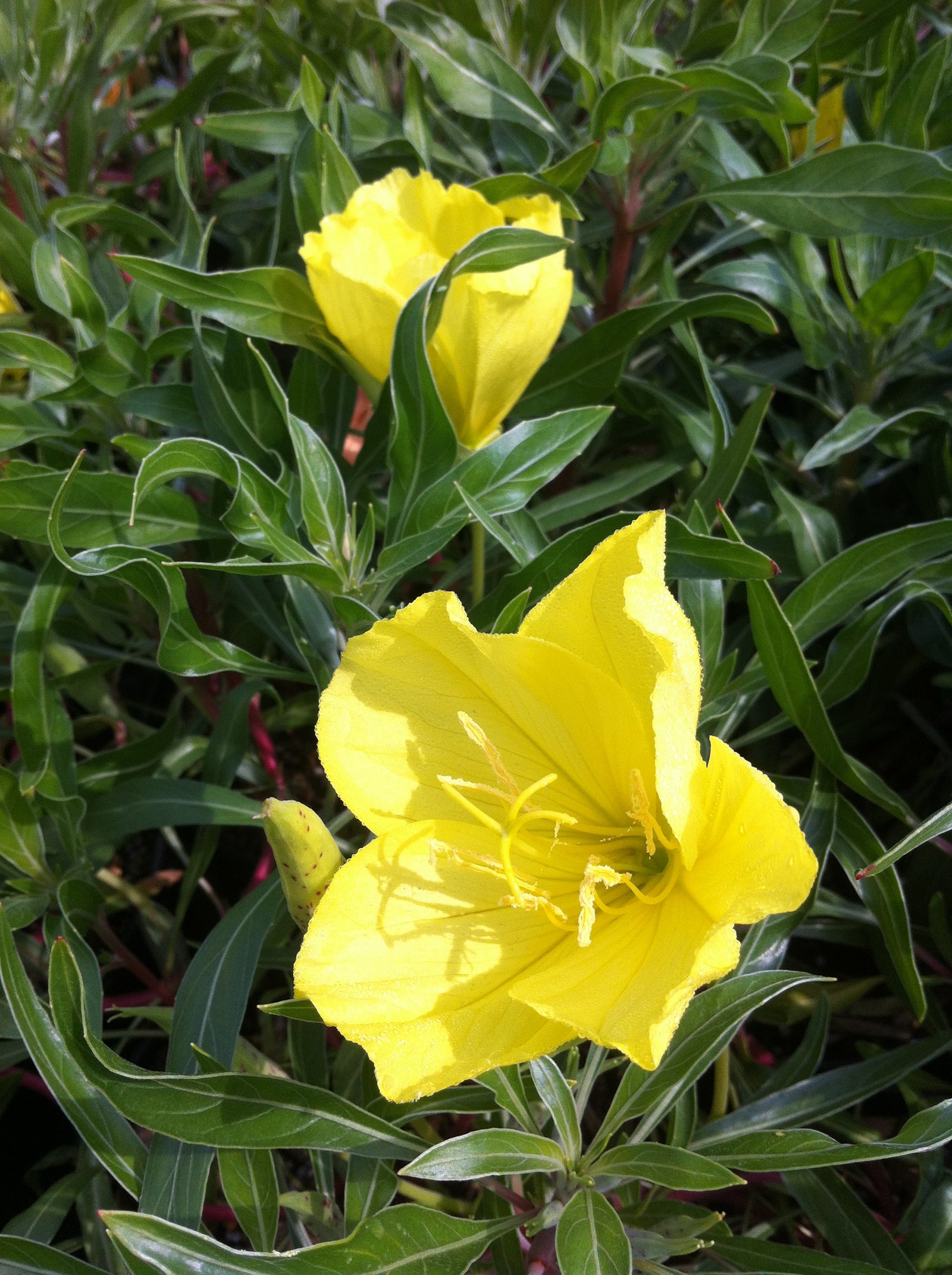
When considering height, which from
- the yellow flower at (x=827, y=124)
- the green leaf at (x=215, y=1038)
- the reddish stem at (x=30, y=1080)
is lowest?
the reddish stem at (x=30, y=1080)

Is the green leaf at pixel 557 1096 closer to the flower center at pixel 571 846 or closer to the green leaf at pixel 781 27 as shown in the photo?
the flower center at pixel 571 846

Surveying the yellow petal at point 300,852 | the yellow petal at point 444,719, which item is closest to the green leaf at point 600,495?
the yellow petal at point 444,719

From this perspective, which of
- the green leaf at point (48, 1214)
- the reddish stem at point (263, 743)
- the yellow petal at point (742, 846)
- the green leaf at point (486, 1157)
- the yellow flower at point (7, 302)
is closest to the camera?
the yellow petal at point (742, 846)

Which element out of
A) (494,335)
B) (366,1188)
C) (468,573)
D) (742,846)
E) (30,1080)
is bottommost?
(30,1080)

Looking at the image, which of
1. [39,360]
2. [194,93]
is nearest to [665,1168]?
[39,360]

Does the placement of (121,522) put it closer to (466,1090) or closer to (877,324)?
(466,1090)

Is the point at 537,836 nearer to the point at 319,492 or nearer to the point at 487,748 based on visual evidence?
the point at 487,748

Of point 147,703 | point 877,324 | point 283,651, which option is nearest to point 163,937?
point 283,651
